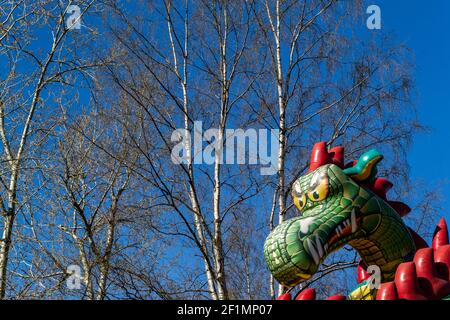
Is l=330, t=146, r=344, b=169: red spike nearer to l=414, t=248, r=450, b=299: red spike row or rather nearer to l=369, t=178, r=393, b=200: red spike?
l=369, t=178, r=393, b=200: red spike

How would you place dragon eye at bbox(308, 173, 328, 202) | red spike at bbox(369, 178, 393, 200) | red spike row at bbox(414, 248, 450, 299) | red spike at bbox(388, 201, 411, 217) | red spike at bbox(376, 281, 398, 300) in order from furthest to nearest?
red spike at bbox(388, 201, 411, 217) < red spike at bbox(369, 178, 393, 200) < dragon eye at bbox(308, 173, 328, 202) < red spike row at bbox(414, 248, 450, 299) < red spike at bbox(376, 281, 398, 300)

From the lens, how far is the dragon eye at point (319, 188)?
5383mm

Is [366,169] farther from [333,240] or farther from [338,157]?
[333,240]

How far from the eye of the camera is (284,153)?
8766 mm

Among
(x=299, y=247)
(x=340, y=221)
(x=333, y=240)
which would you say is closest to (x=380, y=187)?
(x=340, y=221)

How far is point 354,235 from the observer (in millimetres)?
5336

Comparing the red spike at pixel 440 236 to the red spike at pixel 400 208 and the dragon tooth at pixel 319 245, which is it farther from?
the dragon tooth at pixel 319 245

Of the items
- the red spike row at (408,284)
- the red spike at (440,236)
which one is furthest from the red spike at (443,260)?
the red spike row at (408,284)

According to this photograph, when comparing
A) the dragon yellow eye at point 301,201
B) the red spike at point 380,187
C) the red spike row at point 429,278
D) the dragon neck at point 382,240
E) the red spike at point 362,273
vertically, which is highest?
the red spike at point 380,187

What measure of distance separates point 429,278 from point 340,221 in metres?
0.78

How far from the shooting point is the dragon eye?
17.7ft

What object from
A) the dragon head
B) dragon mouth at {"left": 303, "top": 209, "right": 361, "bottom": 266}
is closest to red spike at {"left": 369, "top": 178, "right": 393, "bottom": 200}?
the dragon head
